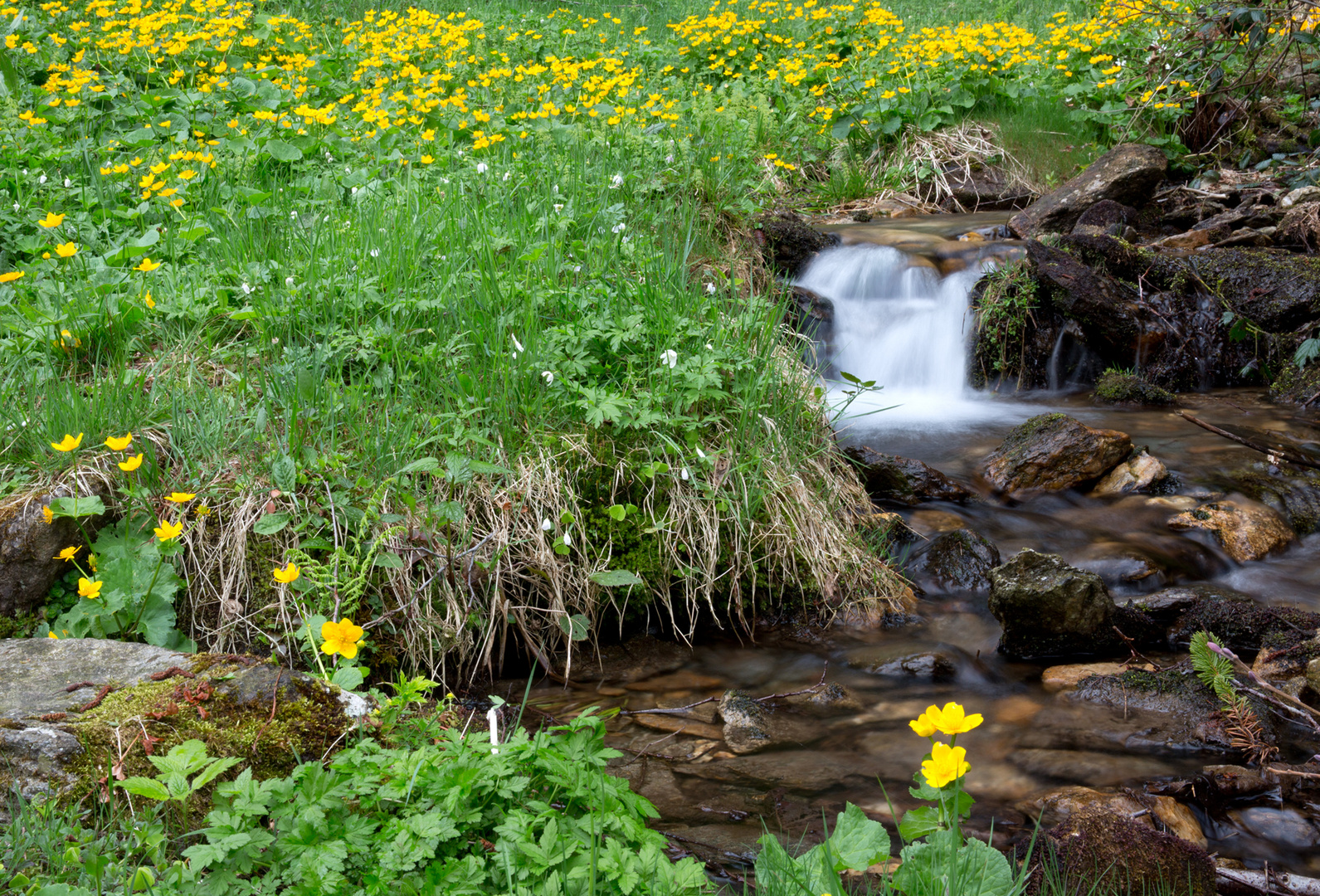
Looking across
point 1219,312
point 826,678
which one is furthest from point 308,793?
point 1219,312

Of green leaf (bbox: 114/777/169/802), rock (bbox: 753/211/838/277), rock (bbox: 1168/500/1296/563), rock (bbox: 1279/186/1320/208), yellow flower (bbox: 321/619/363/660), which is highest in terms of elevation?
rock (bbox: 1279/186/1320/208)

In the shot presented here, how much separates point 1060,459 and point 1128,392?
1386 mm

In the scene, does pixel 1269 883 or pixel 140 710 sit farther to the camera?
pixel 1269 883

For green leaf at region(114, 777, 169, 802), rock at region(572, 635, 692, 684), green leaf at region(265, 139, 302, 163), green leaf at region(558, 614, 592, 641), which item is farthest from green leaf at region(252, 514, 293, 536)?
green leaf at region(265, 139, 302, 163)

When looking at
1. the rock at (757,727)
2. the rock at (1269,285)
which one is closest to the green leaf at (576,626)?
the rock at (757,727)

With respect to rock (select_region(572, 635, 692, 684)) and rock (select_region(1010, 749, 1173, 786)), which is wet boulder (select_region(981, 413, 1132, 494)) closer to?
rock (select_region(1010, 749, 1173, 786))

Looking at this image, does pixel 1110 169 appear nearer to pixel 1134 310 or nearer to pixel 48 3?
pixel 1134 310

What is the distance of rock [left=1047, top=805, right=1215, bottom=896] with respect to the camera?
6.35 feet

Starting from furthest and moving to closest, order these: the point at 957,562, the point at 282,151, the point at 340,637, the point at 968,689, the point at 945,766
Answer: the point at 282,151, the point at 957,562, the point at 968,689, the point at 340,637, the point at 945,766

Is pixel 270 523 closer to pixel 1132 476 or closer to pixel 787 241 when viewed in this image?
pixel 1132 476

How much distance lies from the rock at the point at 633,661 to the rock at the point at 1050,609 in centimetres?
116

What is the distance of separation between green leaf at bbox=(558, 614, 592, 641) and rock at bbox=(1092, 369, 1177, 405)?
12.8ft

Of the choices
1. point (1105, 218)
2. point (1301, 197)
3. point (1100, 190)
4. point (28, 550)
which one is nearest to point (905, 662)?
point (28, 550)

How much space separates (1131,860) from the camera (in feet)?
6.49
